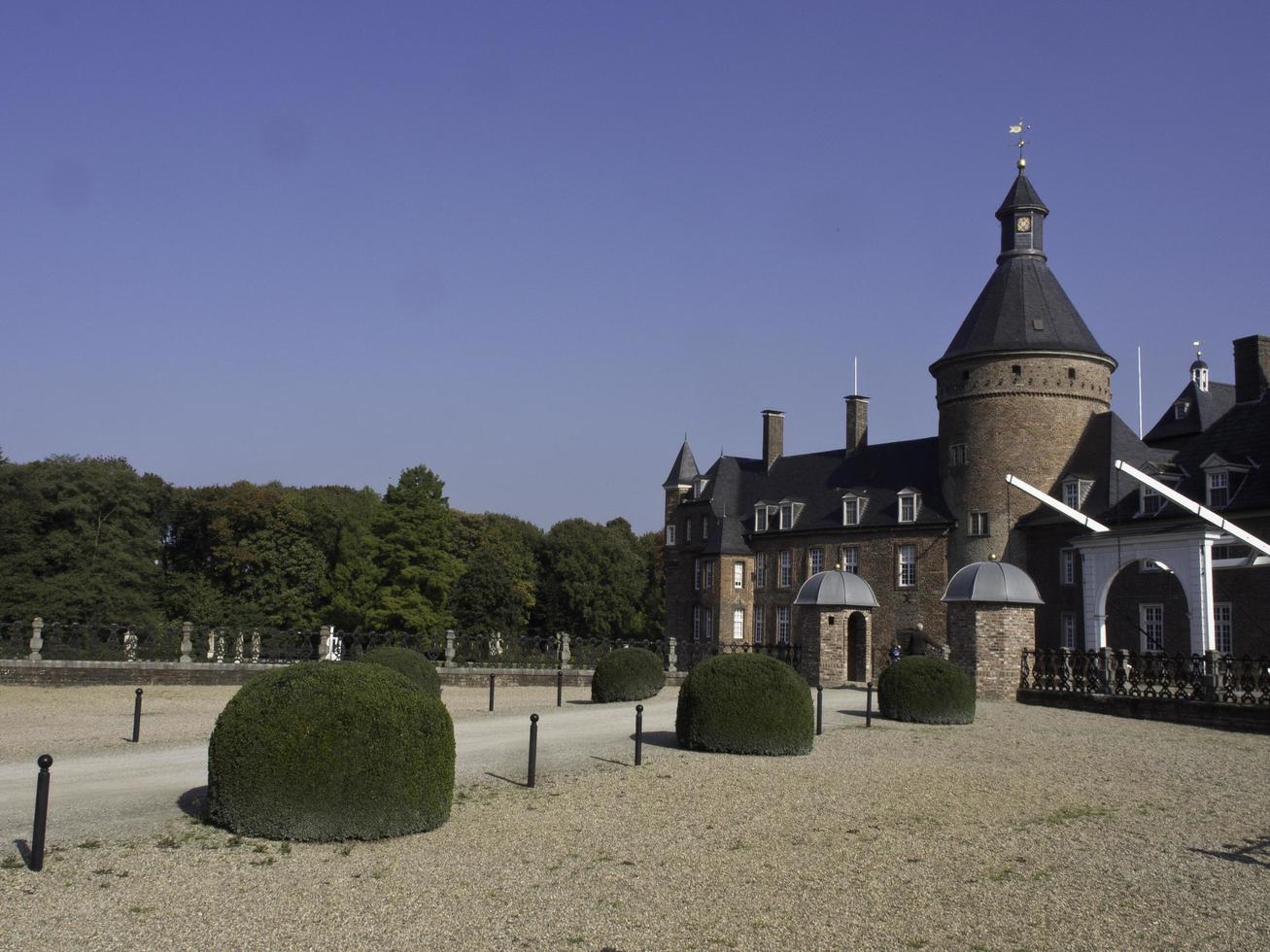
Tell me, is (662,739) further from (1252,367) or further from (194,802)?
(1252,367)

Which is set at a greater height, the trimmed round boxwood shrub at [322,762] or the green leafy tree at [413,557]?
the green leafy tree at [413,557]

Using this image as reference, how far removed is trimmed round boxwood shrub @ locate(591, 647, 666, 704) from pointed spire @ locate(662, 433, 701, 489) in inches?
1236

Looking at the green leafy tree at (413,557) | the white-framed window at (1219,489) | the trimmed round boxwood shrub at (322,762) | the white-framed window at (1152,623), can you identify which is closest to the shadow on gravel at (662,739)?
the trimmed round boxwood shrub at (322,762)

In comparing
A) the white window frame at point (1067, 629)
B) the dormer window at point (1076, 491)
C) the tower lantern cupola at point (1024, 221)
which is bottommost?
the white window frame at point (1067, 629)

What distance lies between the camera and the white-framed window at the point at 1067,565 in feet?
123

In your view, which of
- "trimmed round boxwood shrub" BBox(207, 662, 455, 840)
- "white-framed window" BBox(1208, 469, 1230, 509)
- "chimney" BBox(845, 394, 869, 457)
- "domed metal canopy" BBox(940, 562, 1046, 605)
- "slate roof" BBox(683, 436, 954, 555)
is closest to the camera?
"trimmed round boxwood shrub" BBox(207, 662, 455, 840)

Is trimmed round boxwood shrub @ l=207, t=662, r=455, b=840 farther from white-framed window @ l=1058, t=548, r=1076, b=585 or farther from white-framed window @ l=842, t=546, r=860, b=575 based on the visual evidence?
white-framed window @ l=842, t=546, r=860, b=575

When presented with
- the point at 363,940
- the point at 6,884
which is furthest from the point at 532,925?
the point at 6,884

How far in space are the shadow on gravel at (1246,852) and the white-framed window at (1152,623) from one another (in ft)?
85.2

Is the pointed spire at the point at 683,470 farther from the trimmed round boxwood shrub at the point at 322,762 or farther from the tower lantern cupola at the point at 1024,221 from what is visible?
the trimmed round boxwood shrub at the point at 322,762

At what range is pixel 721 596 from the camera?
166ft

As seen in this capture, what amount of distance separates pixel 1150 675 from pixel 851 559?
2407 cm

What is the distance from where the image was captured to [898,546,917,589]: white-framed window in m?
43.6

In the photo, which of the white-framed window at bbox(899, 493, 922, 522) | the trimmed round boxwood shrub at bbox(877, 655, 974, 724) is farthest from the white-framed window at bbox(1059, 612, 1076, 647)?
the trimmed round boxwood shrub at bbox(877, 655, 974, 724)
